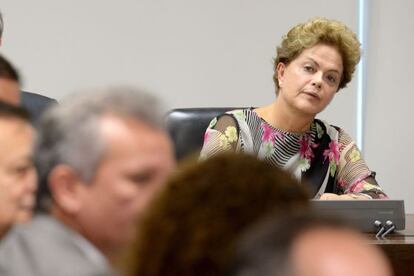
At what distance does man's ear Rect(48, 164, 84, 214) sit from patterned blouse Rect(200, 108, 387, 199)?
5.56ft

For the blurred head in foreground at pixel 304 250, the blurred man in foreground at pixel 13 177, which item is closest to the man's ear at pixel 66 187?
the blurred man in foreground at pixel 13 177

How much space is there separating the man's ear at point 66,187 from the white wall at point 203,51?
2.48 metres

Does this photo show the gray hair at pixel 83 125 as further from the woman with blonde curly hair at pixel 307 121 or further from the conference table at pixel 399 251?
the woman with blonde curly hair at pixel 307 121

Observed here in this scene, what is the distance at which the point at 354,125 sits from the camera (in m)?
3.75

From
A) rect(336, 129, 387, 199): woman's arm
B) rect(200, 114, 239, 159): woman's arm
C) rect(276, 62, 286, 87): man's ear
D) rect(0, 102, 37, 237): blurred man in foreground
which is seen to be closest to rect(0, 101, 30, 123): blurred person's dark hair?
rect(0, 102, 37, 237): blurred man in foreground

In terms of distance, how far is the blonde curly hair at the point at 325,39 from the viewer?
278 centimetres

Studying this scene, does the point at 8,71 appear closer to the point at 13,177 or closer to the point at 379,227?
the point at 13,177

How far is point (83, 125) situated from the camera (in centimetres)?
104

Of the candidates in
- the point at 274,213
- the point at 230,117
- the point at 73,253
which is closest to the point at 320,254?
the point at 274,213

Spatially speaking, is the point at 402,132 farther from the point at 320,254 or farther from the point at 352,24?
the point at 320,254

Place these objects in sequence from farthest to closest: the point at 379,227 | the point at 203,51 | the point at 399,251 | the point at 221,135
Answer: the point at 203,51 < the point at 221,135 < the point at 379,227 < the point at 399,251

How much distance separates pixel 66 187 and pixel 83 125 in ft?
0.26

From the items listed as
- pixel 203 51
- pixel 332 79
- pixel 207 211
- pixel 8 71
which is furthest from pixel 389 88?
pixel 207 211

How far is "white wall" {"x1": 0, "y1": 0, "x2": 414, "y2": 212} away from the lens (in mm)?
3561
